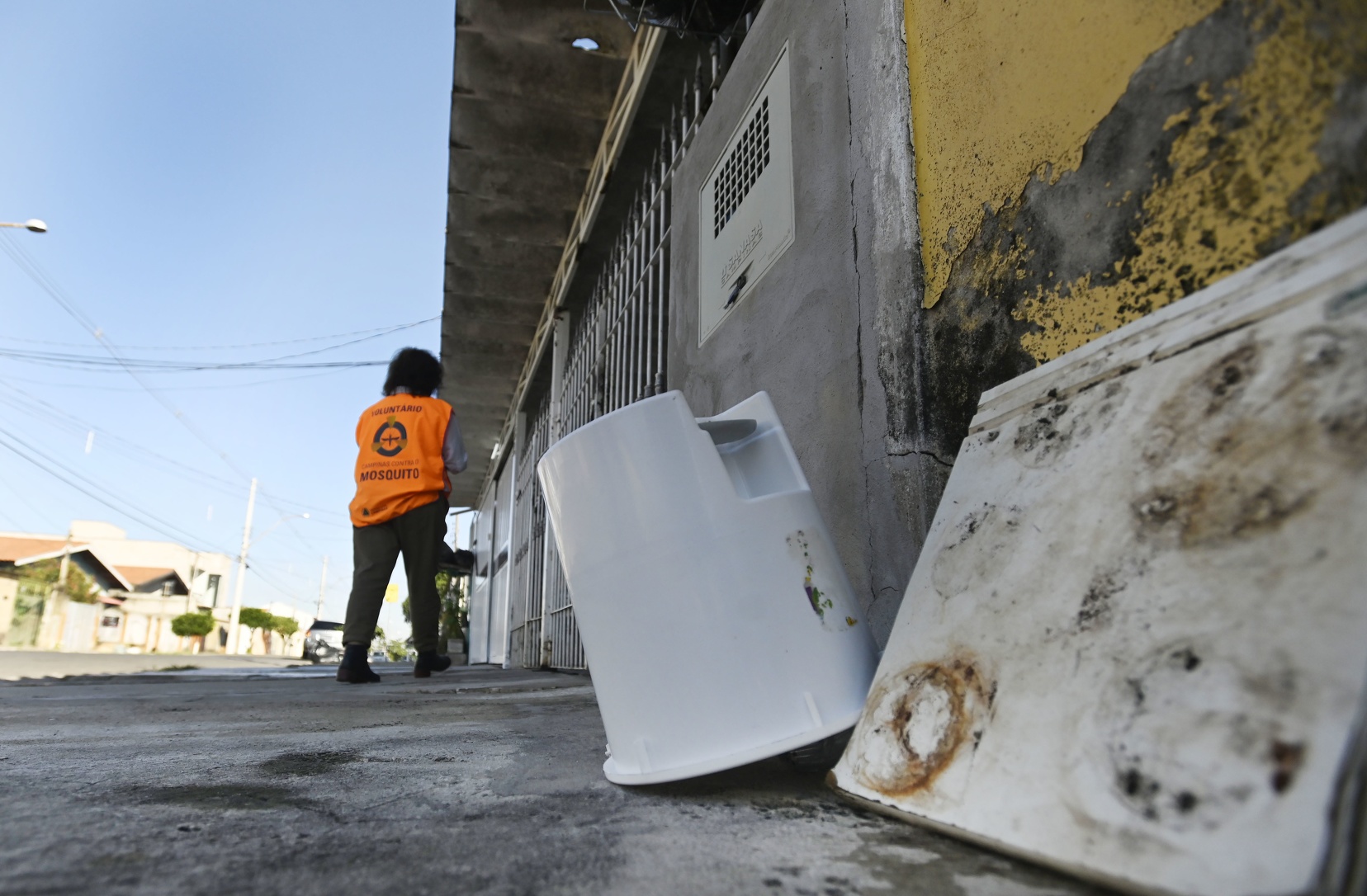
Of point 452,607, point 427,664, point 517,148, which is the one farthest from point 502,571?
point 517,148

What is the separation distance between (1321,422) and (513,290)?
6680mm

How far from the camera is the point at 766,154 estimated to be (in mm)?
2074

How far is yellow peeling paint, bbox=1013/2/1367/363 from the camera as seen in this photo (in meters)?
0.71

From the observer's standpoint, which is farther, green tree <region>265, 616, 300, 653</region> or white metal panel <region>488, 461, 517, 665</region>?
green tree <region>265, 616, 300, 653</region>

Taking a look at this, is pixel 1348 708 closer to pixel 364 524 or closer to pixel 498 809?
pixel 498 809

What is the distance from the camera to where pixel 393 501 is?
3494 mm

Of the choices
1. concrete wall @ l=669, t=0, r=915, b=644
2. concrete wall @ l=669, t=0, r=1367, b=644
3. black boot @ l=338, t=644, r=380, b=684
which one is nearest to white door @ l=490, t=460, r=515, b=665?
black boot @ l=338, t=644, r=380, b=684

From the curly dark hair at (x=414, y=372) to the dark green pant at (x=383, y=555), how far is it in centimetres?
61

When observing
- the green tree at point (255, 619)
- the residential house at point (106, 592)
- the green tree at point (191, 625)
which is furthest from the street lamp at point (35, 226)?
the green tree at point (255, 619)

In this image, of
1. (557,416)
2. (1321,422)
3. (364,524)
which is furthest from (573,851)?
(557,416)

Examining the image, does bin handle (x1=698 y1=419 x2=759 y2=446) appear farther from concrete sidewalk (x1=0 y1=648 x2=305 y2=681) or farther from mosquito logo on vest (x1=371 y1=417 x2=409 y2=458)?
concrete sidewalk (x1=0 y1=648 x2=305 y2=681)

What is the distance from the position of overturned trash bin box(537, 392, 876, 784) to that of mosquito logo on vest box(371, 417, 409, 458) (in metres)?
2.67

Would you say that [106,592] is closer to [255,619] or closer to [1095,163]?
[255,619]

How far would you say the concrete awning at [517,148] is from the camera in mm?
4031
